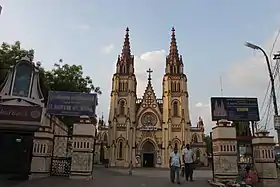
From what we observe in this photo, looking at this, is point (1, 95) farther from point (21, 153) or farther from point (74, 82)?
point (74, 82)

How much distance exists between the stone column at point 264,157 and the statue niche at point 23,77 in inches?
457

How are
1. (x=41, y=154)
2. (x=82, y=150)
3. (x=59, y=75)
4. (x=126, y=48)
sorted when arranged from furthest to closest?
(x=126, y=48), (x=59, y=75), (x=82, y=150), (x=41, y=154)

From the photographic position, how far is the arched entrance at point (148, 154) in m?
43.2

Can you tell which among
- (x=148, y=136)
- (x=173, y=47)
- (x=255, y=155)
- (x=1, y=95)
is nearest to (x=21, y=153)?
(x=1, y=95)

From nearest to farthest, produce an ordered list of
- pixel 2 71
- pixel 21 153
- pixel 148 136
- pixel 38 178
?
pixel 38 178 → pixel 21 153 → pixel 2 71 → pixel 148 136

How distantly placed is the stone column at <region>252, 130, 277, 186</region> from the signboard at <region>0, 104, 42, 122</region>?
9.88 m

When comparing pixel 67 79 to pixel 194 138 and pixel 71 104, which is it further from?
pixel 194 138

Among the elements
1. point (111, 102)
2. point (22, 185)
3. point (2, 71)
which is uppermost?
point (111, 102)

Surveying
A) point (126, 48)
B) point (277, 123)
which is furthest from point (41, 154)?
point (126, 48)

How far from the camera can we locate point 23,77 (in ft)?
50.3

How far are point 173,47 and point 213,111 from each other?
37897 millimetres

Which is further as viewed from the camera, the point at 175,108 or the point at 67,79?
the point at 175,108

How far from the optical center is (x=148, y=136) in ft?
144

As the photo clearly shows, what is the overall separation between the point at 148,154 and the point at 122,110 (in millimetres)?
8030
